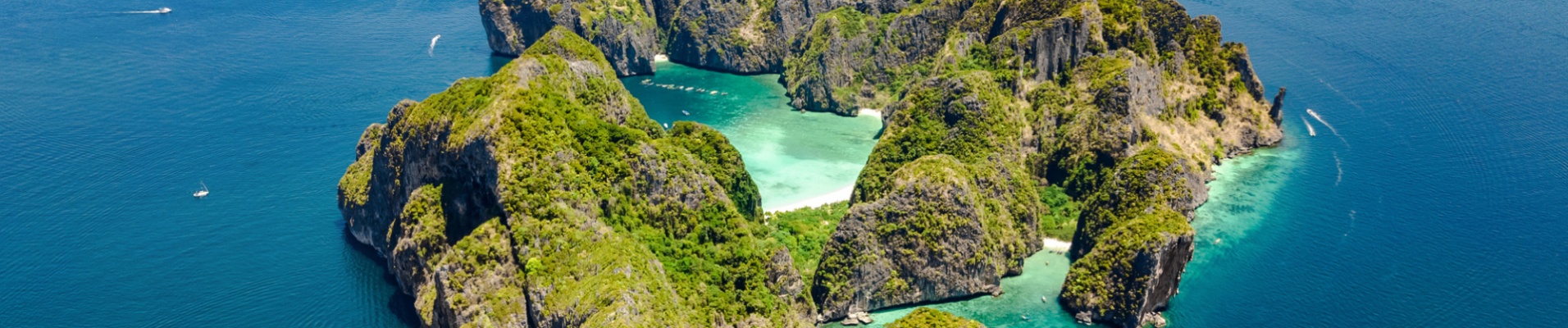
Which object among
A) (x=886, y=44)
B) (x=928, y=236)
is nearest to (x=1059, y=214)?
(x=928, y=236)

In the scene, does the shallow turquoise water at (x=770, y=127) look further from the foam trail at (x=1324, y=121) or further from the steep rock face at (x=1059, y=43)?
the foam trail at (x=1324, y=121)

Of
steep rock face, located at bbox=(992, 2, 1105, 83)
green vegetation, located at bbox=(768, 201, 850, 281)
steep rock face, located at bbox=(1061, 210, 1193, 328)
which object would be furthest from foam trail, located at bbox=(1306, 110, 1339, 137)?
green vegetation, located at bbox=(768, 201, 850, 281)

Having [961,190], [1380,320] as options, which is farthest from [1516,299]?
[961,190]

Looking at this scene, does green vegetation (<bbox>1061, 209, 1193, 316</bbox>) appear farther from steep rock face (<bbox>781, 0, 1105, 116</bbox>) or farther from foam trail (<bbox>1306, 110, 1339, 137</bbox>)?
foam trail (<bbox>1306, 110, 1339, 137</bbox>)

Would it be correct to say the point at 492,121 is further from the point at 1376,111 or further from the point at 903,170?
the point at 1376,111

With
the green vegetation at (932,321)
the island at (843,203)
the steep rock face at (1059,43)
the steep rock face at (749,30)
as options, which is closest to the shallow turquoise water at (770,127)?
the steep rock face at (749,30)
